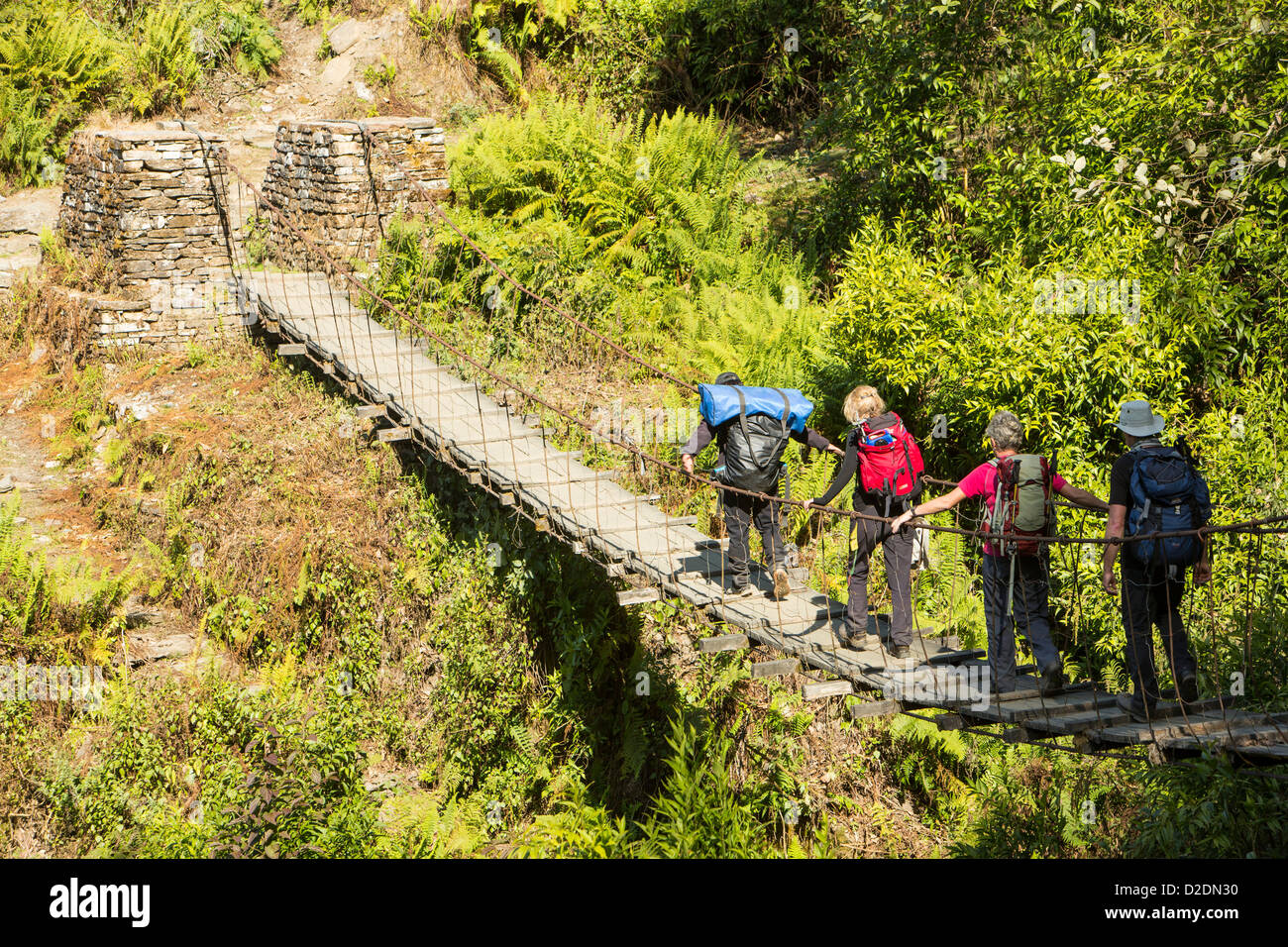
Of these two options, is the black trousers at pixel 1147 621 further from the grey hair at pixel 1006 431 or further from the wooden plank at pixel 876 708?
the wooden plank at pixel 876 708

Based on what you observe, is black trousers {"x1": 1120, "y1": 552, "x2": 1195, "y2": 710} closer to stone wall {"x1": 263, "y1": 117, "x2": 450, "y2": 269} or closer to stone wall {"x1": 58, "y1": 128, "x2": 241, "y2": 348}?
stone wall {"x1": 263, "y1": 117, "x2": 450, "y2": 269}

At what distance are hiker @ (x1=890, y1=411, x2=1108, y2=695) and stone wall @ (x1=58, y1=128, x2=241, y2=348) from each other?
871 cm

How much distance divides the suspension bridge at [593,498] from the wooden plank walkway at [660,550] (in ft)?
0.04

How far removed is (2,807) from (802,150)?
11.8 m

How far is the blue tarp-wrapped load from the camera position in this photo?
644 centimetres

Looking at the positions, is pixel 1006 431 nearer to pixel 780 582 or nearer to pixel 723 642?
pixel 780 582

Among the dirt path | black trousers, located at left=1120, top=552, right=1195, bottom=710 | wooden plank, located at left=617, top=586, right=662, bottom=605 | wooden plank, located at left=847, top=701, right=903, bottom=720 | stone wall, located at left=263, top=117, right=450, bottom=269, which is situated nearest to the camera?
black trousers, located at left=1120, top=552, right=1195, bottom=710

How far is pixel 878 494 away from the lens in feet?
19.3

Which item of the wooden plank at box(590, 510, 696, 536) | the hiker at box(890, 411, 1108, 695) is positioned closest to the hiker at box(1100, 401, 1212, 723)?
the hiker at box(890, 411, 1108, 695)

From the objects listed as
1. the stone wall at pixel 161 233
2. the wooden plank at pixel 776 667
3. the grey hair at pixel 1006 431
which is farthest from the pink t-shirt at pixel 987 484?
the stone wall at pixel 161 233

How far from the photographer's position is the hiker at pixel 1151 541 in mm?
4992
